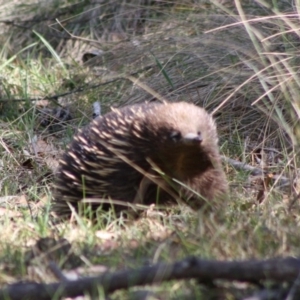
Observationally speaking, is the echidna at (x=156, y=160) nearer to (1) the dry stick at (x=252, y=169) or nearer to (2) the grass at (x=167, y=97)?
(2) the grass at (x=167, y=97)

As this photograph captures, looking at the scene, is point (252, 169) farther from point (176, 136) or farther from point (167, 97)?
point (167, 97)

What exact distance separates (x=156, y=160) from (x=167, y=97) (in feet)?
5.58

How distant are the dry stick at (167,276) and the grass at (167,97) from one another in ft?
0.36

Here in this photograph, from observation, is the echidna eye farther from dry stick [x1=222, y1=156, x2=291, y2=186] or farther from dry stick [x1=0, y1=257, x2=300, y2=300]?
dry stick [x1=0, y1=257, x2=300, y2=300]

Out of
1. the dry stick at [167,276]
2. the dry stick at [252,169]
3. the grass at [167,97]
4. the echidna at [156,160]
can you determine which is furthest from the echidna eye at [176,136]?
the dry stick at [167,276]

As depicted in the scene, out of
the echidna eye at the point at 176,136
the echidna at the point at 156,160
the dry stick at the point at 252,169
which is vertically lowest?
the dry stick at the point at 252,169

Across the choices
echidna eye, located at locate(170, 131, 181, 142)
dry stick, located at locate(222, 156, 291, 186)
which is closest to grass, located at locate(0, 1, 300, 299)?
dry stick, located at locate(222, 156, 291, 186)

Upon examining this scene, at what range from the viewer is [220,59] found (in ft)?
19.3

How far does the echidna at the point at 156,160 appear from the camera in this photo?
4191 millimetres

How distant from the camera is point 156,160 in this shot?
4.27 metres

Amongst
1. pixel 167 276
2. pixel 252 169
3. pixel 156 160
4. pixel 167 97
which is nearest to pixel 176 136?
pixel 156 160

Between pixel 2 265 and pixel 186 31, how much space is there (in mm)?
3659

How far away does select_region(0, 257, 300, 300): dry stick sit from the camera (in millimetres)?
2732

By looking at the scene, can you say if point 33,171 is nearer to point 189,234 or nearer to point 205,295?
point 189,234
